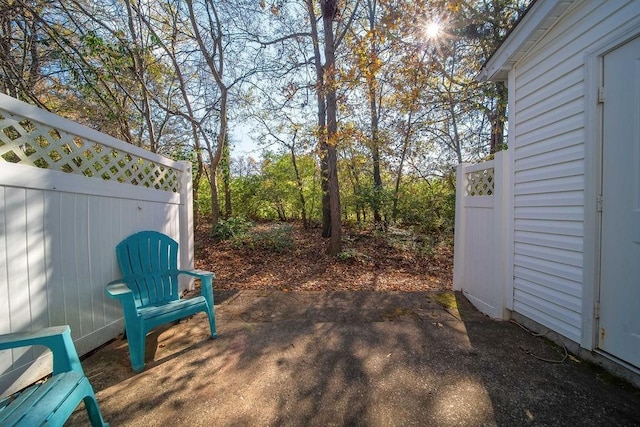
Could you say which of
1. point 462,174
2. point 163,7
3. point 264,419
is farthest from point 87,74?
point 462,174

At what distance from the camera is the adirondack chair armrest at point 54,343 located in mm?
1228

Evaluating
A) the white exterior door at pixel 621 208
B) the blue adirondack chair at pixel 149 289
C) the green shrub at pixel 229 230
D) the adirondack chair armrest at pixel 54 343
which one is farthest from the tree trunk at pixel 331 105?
the adirondack chair armrest at pixel 54 343

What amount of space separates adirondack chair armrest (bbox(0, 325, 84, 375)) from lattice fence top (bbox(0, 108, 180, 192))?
1.01 m

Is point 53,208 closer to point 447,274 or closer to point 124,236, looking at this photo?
point 124,236

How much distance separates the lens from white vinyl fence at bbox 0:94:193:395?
1.52 m

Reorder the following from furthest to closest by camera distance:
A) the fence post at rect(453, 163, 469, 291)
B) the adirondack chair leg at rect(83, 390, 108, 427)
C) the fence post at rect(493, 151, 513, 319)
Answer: the fence post at rect(453, 163, 469, 291) → the fence post at rect(493, 151, 513, 319) → the adirondack chair leg at rect(83, 390, 108, 427)

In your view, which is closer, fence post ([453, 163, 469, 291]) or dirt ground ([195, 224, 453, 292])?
fence post ([453, 163, 469, 291])

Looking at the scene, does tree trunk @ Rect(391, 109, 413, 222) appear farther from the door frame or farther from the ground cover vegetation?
the door frame

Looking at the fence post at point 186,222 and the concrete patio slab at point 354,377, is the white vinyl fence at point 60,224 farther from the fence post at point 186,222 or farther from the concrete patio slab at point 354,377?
the fence post at point 186,222

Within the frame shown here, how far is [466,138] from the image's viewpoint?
21.5 ft

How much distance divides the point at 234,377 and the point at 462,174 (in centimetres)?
314

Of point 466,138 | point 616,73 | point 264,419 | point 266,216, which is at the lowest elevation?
point 264,419

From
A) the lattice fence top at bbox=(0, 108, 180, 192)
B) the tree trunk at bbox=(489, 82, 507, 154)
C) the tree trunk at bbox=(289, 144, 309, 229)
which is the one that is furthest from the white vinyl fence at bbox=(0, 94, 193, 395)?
the tree trunk at bbox=(289, 144, 309, 229)

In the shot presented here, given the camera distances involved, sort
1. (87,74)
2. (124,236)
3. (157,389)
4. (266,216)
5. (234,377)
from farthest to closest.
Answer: (266,216) → (87,74) → (124,236) → (234,377) → (157,389)
